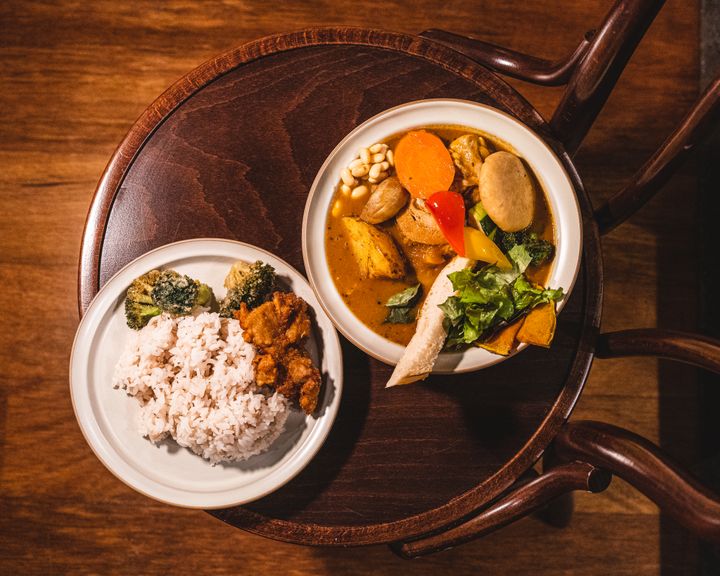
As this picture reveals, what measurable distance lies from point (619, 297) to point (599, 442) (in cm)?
170

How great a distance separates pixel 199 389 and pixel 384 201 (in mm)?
958

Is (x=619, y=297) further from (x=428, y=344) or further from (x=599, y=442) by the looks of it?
(x=428, y=344)

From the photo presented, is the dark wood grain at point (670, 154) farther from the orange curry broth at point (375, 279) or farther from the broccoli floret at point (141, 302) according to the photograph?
the broccoli floret at point (141, 302)

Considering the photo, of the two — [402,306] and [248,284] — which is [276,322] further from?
[402,306]

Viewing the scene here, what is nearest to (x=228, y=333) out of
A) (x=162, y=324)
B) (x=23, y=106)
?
(x=162, y=324)

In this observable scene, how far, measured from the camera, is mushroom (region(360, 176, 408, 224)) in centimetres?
218

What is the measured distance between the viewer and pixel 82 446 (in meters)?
3.25

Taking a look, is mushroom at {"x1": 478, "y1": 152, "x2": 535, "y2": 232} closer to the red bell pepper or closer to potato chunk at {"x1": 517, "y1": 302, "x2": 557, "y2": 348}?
the red bell pepper

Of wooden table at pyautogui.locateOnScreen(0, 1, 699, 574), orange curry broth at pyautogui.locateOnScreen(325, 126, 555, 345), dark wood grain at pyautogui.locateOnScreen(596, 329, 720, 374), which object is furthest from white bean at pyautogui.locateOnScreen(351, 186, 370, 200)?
wooden table at pyautogui.locateOnScreen(0, 1, 699, 574)

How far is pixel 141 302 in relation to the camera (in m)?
2.13

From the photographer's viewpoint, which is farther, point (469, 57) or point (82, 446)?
point (82, 446)

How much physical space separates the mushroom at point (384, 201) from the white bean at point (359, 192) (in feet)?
0.09

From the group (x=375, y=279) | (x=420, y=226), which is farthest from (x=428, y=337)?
(x=420, y=226)

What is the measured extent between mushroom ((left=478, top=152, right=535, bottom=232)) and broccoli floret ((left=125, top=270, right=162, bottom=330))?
4.04 ft
